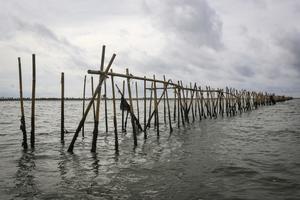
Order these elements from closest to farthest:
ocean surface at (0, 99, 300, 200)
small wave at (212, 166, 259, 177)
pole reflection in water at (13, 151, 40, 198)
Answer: ocean surface at (0, 99, 300, 200) → pole reflection in water at (13, 151, 40, 198) → small wave at (212, 166, 259, 177)

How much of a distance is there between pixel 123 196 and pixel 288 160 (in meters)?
5.98

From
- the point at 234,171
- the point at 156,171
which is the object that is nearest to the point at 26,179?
the point at 156,171

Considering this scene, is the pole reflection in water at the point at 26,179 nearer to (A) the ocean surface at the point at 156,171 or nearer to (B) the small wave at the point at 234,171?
(A) the ocean surface at the point at 156,171

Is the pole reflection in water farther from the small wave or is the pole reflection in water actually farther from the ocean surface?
the small wave

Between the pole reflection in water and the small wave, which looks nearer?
the pole reflection in water

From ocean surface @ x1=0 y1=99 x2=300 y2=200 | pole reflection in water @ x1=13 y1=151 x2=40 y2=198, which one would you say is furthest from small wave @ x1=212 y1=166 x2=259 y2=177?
pole reflection in water @ x1=13 y1=151 x2=40 y2=198

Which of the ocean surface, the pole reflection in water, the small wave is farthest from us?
the small wave

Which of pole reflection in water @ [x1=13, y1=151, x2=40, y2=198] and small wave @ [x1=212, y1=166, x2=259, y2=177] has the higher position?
small wave @ [x1=212, y1=166, x2=259, y2=177]

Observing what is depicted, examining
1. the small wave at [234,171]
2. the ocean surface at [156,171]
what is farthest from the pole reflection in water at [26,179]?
the small wave at [234,171]

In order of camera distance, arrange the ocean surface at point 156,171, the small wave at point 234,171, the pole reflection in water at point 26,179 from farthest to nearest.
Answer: the small wave at point 234,171, the pole reflection in water at point 26,179, the ocean surface at point 156,171

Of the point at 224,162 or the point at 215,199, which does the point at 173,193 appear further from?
the point at 224,162

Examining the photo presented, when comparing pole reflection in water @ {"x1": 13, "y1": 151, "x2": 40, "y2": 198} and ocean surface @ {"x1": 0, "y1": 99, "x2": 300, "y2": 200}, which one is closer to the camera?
ocean surface @ {"x1": 0, "y1": 99, "x2": 300, "y2": 200}

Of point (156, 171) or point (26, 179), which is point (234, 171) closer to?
point (156, 171)

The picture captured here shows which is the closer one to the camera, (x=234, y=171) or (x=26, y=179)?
(x=26, y=179)
